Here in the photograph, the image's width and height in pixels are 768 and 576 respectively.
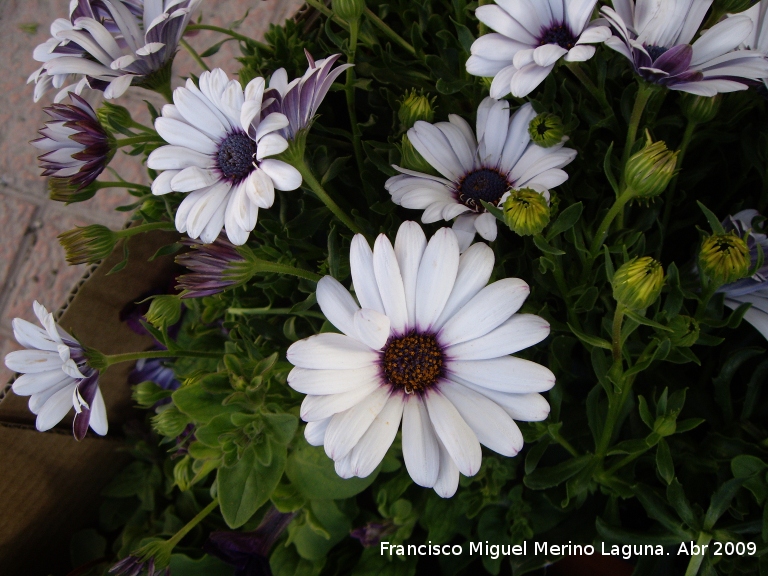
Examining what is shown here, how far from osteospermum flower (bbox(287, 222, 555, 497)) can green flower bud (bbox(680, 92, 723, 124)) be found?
172mm

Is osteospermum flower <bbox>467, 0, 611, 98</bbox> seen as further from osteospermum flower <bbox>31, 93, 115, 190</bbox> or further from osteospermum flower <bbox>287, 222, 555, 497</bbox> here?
osteospermum flower <bbox>31, 93, 115, 190</bbox>

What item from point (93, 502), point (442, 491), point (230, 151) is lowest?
point (93, 502)

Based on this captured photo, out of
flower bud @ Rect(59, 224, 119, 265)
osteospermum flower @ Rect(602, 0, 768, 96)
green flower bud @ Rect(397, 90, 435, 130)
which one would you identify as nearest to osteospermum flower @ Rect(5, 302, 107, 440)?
flower bud @ Rect(59, 224, 119, 265)

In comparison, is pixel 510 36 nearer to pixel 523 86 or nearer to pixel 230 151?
pixel 523 86

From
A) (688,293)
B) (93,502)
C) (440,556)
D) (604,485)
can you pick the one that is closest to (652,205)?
(688,293)

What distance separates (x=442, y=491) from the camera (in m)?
0.34

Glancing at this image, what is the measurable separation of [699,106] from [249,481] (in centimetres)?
39

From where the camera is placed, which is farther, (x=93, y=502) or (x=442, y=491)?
(x=93, y=502)

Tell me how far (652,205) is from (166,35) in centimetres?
35

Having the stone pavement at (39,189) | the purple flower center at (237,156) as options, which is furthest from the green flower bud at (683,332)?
the stone pavement at (39,189)

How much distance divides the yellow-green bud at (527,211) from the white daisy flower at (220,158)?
0.38 ft

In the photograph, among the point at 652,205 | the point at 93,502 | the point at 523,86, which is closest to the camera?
the point at 523,86

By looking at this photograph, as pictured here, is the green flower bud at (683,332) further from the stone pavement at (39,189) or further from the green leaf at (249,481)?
the stone pavement at (39,189)

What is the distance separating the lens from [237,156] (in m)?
0.39
